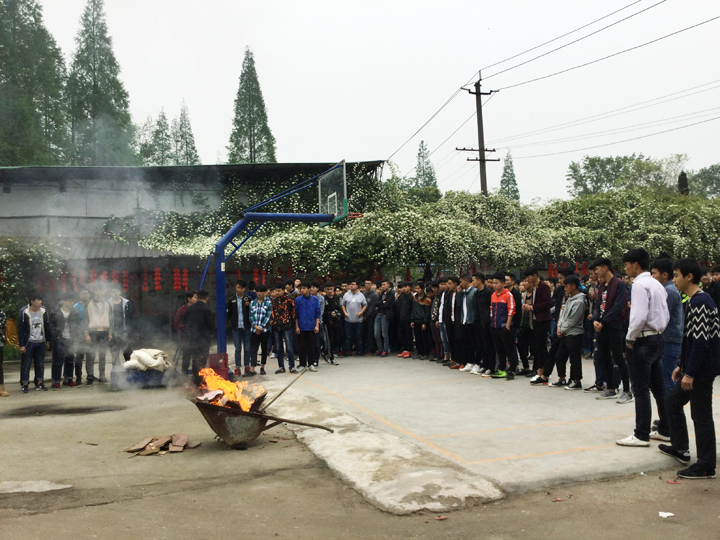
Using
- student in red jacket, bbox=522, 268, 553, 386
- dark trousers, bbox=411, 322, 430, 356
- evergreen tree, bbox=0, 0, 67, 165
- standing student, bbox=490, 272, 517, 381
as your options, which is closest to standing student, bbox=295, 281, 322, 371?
dark trousers, bbox=411, 322, 430, 356

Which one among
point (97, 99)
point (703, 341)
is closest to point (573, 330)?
point (703, 341)

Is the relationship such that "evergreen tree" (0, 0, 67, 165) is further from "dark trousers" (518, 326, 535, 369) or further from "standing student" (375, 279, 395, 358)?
"dark trousers" (518, 326, 535, 369)

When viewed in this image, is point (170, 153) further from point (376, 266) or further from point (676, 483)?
point (676, 483)

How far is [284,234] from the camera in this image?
19719 mm

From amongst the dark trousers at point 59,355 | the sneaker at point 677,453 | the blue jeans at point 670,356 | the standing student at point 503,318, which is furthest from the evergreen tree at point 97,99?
the sneaker at point 677,453

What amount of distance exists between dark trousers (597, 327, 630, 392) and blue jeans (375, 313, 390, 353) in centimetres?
640

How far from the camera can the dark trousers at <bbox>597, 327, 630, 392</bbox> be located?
8295mm

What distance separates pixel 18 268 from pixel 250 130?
83.9 feet

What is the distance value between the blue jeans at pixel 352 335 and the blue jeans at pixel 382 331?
0.44 metres

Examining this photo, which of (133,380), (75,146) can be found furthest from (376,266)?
(75,146)

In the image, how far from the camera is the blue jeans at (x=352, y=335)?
14672 mm

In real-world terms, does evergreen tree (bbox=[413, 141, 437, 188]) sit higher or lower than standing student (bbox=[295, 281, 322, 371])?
higher

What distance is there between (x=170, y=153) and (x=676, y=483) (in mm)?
44560

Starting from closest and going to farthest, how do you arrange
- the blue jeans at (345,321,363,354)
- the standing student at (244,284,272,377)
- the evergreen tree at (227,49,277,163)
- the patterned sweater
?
the patterned sweater < the standing student at (244,284,272,377) < the blue jeans at (345,321,363,354) < the evergreen tree at (227,49,277,163)
